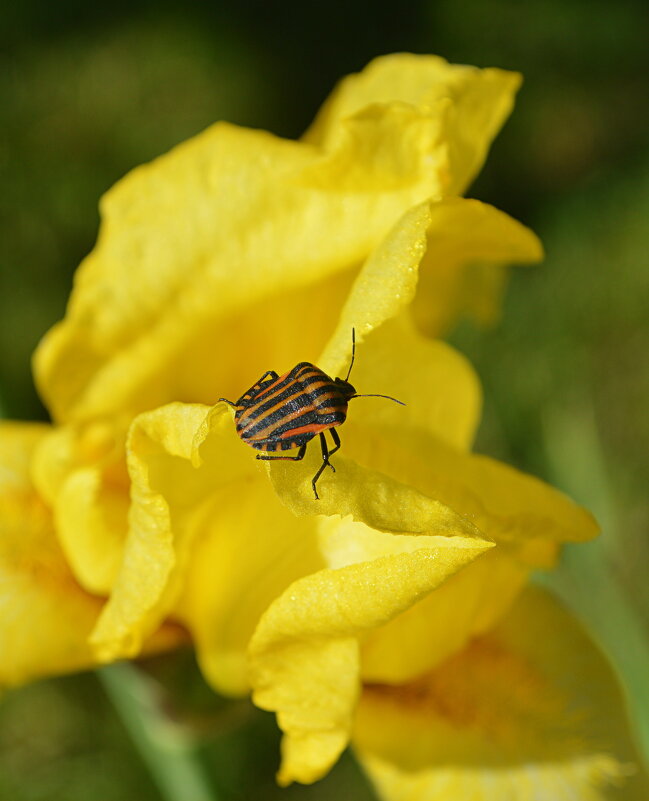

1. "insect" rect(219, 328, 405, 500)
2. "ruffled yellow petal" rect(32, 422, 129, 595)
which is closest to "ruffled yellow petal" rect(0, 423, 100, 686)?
"ruffled yellow petal" rect(32, 422, 129, 595)

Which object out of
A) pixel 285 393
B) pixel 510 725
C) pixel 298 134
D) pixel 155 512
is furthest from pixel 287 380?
pixel 298 134

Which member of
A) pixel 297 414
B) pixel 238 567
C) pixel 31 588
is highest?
pixel 297 414

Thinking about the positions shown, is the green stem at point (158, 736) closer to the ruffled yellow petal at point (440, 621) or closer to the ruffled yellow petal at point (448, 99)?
the ruffled yellow petal at point (440, 621)

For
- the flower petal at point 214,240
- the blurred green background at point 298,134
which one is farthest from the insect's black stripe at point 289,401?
the blurred green background at point 298,134

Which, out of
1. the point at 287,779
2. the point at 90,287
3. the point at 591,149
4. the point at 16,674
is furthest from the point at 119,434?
the point at 591,149

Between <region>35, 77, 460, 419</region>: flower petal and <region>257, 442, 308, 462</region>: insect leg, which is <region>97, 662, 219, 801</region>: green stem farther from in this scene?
<region>257, 442, 308, 462</region>: insect leg

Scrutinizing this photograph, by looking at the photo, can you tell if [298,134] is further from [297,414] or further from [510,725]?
[297,414]
